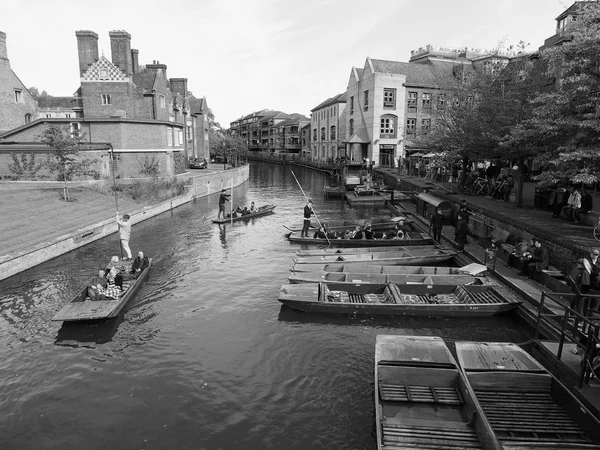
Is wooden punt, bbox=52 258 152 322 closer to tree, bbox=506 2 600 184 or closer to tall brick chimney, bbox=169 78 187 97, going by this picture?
tree, bbox=506 2 600 184

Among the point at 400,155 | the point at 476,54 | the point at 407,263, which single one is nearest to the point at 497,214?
the point at 407,263

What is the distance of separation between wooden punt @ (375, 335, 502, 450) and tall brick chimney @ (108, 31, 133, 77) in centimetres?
4282

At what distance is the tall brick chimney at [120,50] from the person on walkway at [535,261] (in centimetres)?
4122

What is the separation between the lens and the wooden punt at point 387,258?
738 inches

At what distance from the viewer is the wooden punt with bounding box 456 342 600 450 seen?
25.0 ft

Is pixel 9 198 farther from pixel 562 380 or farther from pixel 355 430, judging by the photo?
pixel 562 380

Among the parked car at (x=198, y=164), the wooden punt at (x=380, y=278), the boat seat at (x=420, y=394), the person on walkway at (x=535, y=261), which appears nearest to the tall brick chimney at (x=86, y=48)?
the parked car at (x=198, y=164)

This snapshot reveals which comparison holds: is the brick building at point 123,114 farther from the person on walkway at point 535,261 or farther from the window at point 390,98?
the person on walkway at point 535,261

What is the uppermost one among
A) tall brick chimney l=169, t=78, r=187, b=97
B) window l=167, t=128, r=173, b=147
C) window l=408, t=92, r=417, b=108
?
tall brick chimney l=169, t=78, r=187, b=97

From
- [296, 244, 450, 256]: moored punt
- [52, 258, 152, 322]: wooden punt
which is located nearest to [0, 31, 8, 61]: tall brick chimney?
[52, 258, 152, 322]: wooden punt

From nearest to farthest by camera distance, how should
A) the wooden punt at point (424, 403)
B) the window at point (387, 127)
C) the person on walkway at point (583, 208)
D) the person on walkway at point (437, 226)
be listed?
1. the wooden punt at point (424, 403)
2. the person on walkway at point (583, 208)
3. the person on walkway at point (437, 226)
4. the window at point (387, 127)

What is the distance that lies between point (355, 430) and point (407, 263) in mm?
10921

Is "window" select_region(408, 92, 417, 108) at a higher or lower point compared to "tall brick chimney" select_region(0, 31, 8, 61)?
lower

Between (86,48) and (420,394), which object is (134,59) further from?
(420,394)
